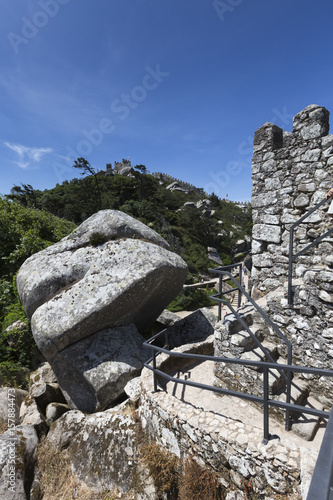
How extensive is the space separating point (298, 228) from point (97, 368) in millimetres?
5295

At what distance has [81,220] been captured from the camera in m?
27.9

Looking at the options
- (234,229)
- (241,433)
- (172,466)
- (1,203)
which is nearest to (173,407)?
(172,466)

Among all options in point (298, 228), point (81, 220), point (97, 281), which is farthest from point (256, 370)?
point (81, 220)

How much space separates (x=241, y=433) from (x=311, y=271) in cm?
260

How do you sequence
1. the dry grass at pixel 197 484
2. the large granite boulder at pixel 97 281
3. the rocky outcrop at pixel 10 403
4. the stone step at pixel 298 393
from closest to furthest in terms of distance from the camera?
the dry grass at pixel 197 484 < the stone step at pixel 298 393 < the rocky outcrop at pixel 10 403 < the large granite boulder at pixel 97 281

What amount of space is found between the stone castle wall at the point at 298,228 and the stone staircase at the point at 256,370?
0.90 feet

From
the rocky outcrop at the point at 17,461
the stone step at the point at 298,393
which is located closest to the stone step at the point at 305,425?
the stone step at the point at 298,393

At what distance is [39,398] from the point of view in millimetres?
5695

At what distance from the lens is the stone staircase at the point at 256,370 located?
350 centimetres

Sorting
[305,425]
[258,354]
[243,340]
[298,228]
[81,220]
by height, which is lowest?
[305,425]

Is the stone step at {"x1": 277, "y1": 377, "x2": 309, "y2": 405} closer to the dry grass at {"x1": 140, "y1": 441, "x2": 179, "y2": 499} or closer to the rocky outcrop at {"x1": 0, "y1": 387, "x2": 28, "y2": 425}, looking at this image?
the dry grass at {"x1": 140, "y1": 441, "x2": 179, "y2": 499}

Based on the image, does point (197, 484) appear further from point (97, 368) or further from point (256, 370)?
point (97, 368)

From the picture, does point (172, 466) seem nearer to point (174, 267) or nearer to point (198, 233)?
point (174, 267)

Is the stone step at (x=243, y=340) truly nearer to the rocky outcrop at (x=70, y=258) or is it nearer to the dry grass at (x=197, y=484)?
the dry grass at (x=197, y=484)
